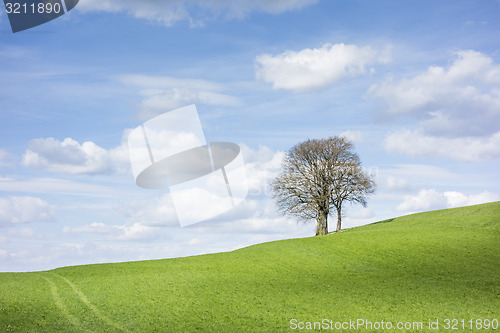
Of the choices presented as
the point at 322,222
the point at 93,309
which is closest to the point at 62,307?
the point at 93,309

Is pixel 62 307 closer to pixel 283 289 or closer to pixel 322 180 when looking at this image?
pixel 283 289

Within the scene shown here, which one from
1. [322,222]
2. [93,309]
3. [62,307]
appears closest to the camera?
[93,309]

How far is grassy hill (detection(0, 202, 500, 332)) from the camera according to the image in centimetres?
2611

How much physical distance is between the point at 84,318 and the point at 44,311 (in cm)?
345

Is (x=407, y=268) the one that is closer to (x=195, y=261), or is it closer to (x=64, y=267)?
(x=195, y=261)

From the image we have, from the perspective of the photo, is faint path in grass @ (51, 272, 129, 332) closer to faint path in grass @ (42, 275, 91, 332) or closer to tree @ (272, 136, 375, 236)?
faint path in grass @ (42, 275, 91, 332)

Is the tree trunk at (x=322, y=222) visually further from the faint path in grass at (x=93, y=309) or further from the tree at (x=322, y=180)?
the faint path in grass at (x=93, y=309)

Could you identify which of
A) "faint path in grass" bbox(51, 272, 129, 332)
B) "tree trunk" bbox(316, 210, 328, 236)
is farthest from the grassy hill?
"tree trunk" bbox(316, 210, 328, 236)

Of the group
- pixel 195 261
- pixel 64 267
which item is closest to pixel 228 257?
pixel 195 261

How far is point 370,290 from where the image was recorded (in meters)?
32.9

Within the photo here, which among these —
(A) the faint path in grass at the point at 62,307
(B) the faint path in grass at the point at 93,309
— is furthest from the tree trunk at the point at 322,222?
(A) the faint path in grass at the point at 62,307

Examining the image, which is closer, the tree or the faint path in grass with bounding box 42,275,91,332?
the faint path in grass with bounding box 42,275,91,332

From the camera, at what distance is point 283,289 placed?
3353cm

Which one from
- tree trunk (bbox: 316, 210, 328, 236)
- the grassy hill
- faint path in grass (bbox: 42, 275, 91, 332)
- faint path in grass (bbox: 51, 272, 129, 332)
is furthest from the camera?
tree trunk (bbox: 316, 210, 328, 236)
